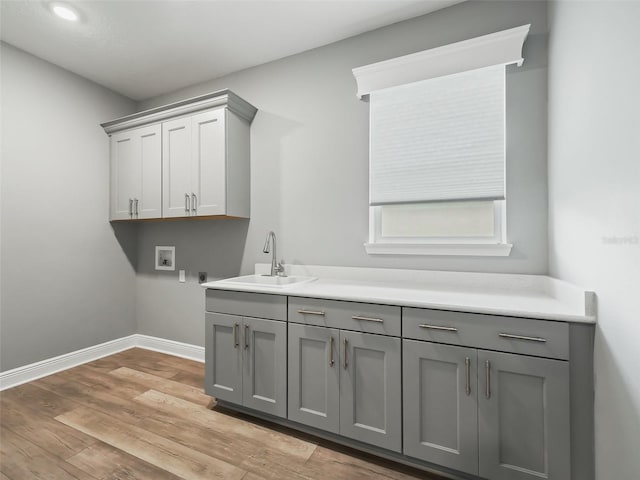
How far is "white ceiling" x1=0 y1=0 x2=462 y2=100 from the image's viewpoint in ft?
6.66

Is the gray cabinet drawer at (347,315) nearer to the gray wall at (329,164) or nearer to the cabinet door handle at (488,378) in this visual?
the cabinet door handle at (488,378)

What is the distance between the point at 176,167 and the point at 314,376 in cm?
213

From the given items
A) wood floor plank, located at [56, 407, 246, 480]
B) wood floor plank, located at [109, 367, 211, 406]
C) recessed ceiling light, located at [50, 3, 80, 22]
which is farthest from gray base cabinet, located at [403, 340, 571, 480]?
recessed ceiling light, located at [50, 3, 80, 22]

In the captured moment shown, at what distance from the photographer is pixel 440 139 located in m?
2.03

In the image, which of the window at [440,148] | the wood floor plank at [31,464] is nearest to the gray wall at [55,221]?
the wood floor plank at [31,464]

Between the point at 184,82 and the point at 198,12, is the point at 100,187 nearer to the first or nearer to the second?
the point at 184,82

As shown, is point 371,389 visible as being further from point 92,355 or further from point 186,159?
point 92,355

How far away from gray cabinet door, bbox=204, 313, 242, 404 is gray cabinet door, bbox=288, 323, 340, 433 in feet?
1.31

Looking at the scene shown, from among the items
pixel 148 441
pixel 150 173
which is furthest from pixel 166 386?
pixel 150 173

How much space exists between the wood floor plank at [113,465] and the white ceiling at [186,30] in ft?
9.07

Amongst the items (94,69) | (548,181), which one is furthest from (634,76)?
(94,69)

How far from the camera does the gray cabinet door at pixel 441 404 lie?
1.38 meters

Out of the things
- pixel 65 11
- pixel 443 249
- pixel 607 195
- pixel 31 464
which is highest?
pixel 65 11

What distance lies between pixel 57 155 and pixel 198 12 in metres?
1.85
